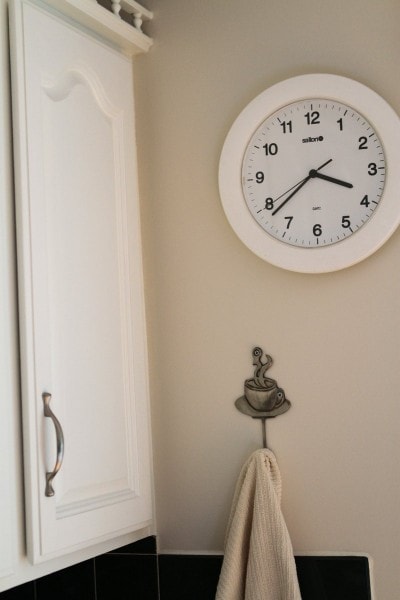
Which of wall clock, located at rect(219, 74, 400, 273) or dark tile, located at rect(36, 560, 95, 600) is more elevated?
wall clock, located at rect(219, 74, 400, 273)

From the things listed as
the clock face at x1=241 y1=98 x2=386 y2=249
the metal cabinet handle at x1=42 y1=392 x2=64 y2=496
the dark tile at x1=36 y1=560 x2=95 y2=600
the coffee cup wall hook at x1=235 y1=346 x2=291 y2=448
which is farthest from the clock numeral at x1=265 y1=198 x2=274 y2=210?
the dark tile at x1=36 y1=560 x2=95 y2=600

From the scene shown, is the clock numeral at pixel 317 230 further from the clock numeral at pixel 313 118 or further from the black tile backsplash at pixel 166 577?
the black tile backsplash at pixel 166 577

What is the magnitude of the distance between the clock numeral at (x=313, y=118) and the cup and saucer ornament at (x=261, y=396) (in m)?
0.49

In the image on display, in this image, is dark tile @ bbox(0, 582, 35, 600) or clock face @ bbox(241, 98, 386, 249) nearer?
clock face @ bbox(241, 98, 386, 249)

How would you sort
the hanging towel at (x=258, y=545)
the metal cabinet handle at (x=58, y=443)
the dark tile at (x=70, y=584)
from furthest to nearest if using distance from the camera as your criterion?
1. the dark tile at (x=70, y=584)
2. the hanging towel at (x=258, y=545)
3. the metal cabinet handle at (x=58, y=443)

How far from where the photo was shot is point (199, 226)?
6.34ft

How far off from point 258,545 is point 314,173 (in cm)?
76

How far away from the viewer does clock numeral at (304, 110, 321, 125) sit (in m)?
1.81

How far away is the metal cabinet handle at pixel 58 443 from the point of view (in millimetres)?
1521

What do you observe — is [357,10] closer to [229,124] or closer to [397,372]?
[229,124]

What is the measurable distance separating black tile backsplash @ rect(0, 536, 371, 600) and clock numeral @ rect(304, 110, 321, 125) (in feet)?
2.93

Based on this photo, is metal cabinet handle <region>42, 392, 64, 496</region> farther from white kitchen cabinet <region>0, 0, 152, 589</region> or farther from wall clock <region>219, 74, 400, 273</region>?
wall clock <region>219, 74, 400, 273</region>

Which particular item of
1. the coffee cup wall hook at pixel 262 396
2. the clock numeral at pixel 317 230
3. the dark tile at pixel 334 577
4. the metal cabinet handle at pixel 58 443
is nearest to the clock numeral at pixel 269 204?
the clock numeral at pixel 317 230

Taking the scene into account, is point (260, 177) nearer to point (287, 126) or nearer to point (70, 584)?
point (287, 126)
